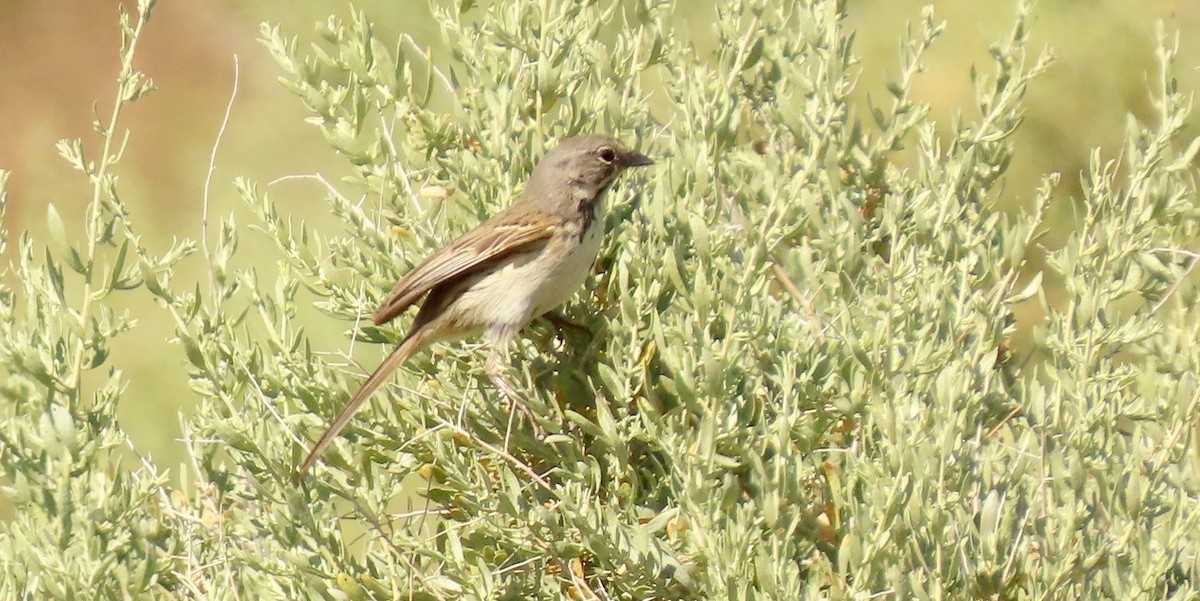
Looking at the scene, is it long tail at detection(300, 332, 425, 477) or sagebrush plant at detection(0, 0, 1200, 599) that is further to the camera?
long tail at detection(300, 332, 425, 477)

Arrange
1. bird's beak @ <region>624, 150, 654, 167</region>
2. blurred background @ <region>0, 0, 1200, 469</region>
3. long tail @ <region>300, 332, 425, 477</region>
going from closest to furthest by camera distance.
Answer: long tail @ <region>300, 332, 425, 477</region> < bird's beak @ <region>624, 150, 654, 167</region> < blurred background @ <region>0, 0, 1200, 469</region>

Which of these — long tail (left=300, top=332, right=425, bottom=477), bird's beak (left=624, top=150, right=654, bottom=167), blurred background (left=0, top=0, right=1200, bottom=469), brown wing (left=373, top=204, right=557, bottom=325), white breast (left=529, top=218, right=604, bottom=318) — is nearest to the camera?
long tail (left=300, top=332, right=425, bottom=477)

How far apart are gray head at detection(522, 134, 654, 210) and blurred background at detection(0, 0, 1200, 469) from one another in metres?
2.20

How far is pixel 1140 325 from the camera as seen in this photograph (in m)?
2.89

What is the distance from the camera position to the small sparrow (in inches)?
124

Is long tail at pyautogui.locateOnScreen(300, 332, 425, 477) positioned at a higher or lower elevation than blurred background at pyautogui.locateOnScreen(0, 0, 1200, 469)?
lower

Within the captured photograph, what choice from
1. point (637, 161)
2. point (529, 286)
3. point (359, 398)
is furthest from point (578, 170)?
point (359, 398)

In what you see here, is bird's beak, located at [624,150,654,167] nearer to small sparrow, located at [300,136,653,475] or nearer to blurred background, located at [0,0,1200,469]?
small sparrow, located at [300,136,653,475]

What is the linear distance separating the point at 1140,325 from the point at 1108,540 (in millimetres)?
483

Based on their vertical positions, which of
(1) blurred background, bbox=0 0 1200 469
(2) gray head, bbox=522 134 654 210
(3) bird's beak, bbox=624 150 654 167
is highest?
(1) blurred background, bbox=0 0 1200 469

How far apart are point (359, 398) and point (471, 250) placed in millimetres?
639

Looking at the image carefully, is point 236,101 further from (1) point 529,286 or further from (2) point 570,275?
(2) point 570,275

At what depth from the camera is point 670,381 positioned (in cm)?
267

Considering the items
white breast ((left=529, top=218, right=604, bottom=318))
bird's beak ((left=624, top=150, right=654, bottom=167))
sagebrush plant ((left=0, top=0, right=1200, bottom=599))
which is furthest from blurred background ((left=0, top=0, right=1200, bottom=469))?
sagebrush plant ((left=0, top=0, right=1200, bottom=599))
